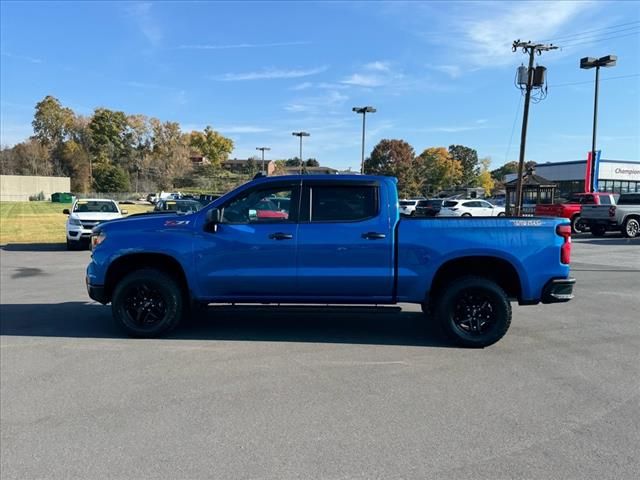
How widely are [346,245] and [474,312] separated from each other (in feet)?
5.50

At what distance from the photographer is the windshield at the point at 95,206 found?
17.9 metres

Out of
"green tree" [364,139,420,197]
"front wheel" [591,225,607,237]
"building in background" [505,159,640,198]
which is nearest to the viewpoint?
"front wheel" [591,225,607,237]

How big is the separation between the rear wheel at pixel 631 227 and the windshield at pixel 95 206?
67.5ft

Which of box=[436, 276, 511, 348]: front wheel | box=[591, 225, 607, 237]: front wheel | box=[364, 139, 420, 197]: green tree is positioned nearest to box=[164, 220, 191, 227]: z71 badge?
box=[436, 276, 511, 348]: front wheel

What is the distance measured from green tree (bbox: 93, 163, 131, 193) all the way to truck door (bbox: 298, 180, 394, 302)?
102 meters

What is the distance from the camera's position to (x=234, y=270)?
19.6 feet

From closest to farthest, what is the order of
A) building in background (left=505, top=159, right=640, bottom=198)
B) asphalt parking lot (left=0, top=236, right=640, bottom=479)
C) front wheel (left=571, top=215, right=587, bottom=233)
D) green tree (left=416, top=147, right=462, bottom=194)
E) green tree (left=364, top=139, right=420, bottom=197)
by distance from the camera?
1. asphalt parking lot (left=0, top=236, right=640, bottom=479)
2. front wheel (left=571, top=215, right=587, bottom=233)
3. building in background (left=505, top=159, right=640, bottom=198)
4. green tree (left=364, top=139, right=420, bottom=197)
5. green tree (left=416, top=147, right=462, bottom=194)

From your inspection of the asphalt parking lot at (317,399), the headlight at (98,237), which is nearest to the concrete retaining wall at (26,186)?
the asphalt parking lot at (317,399)

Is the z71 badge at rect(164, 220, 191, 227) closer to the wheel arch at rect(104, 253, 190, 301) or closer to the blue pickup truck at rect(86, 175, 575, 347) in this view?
the blue pickup truck at rect(86, 175, 575, 347)

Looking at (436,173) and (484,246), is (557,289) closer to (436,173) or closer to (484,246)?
(484,246)

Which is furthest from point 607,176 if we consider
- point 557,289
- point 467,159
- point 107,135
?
point 107,135

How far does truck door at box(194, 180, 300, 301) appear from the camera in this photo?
5918mm

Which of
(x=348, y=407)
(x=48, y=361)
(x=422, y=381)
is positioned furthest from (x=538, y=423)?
(x=48, y=361)

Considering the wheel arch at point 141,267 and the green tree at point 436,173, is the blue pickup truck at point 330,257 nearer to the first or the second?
the wheel arch at point 141,267
